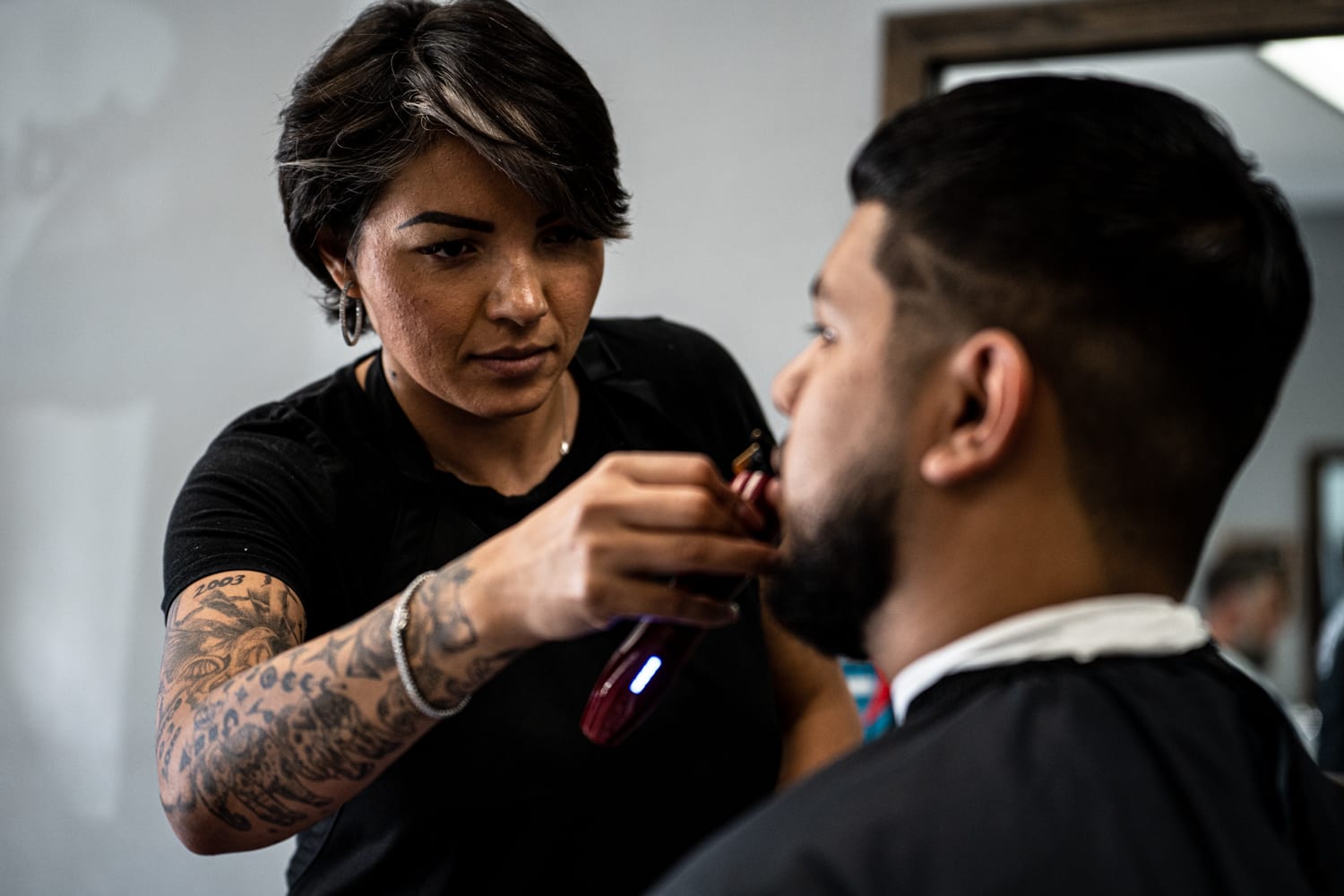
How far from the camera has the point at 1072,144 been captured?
922 mm

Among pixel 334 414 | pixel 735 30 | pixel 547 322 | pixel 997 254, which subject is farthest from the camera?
pixel 735 30

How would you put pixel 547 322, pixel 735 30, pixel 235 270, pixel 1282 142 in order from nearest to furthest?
pixel 547 322, pixel 735 30, pixel 235 270, pixel 1282 142

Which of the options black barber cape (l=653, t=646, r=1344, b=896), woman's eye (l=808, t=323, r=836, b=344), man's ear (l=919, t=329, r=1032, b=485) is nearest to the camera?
black barber cape (l=653, t=646, r=1344, b=896)

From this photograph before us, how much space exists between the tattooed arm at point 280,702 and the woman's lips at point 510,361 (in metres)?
0.31

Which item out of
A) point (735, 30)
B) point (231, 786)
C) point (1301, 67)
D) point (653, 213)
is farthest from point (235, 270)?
point (1301, 67)

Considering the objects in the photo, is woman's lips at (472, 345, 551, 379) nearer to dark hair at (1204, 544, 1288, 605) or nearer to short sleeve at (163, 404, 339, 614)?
short sleeve at (163, 404, 339, 614)

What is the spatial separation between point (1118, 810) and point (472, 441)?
0.85m

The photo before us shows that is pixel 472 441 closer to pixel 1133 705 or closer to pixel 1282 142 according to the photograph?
pixel 1133 705

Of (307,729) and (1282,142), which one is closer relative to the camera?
(307,729)

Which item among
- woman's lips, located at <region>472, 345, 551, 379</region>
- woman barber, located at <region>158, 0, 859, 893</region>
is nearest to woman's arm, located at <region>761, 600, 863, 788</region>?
woman barber, located at <region>158, 0, 859, 893</region>

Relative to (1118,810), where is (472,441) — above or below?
above

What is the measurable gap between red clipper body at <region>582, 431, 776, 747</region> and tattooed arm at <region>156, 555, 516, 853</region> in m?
0.14

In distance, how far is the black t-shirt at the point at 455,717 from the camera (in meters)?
1.29

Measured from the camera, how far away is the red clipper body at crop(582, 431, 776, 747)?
1.12 metres
